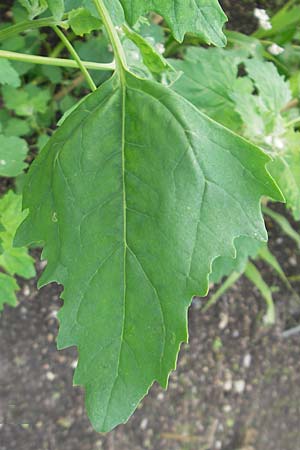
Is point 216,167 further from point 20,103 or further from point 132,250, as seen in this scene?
point 20,103

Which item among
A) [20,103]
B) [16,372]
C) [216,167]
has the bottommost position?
[16,372]

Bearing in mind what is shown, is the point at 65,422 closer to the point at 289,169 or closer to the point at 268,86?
the point at 289,169

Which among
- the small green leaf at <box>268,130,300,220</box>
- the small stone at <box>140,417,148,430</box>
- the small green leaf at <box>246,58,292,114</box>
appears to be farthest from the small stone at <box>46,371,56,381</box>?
the small green leaf at <box>246,58,292,114</box>

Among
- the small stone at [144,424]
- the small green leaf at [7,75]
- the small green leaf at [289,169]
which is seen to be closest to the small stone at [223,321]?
the small stone at [144,424]

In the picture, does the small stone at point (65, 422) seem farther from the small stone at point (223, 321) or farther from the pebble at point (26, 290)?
the small stone at point (223, 321)

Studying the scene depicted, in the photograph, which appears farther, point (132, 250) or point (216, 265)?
point (216, 265)

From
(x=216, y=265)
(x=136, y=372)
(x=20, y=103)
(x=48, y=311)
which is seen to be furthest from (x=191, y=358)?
(x=136, y=372)
